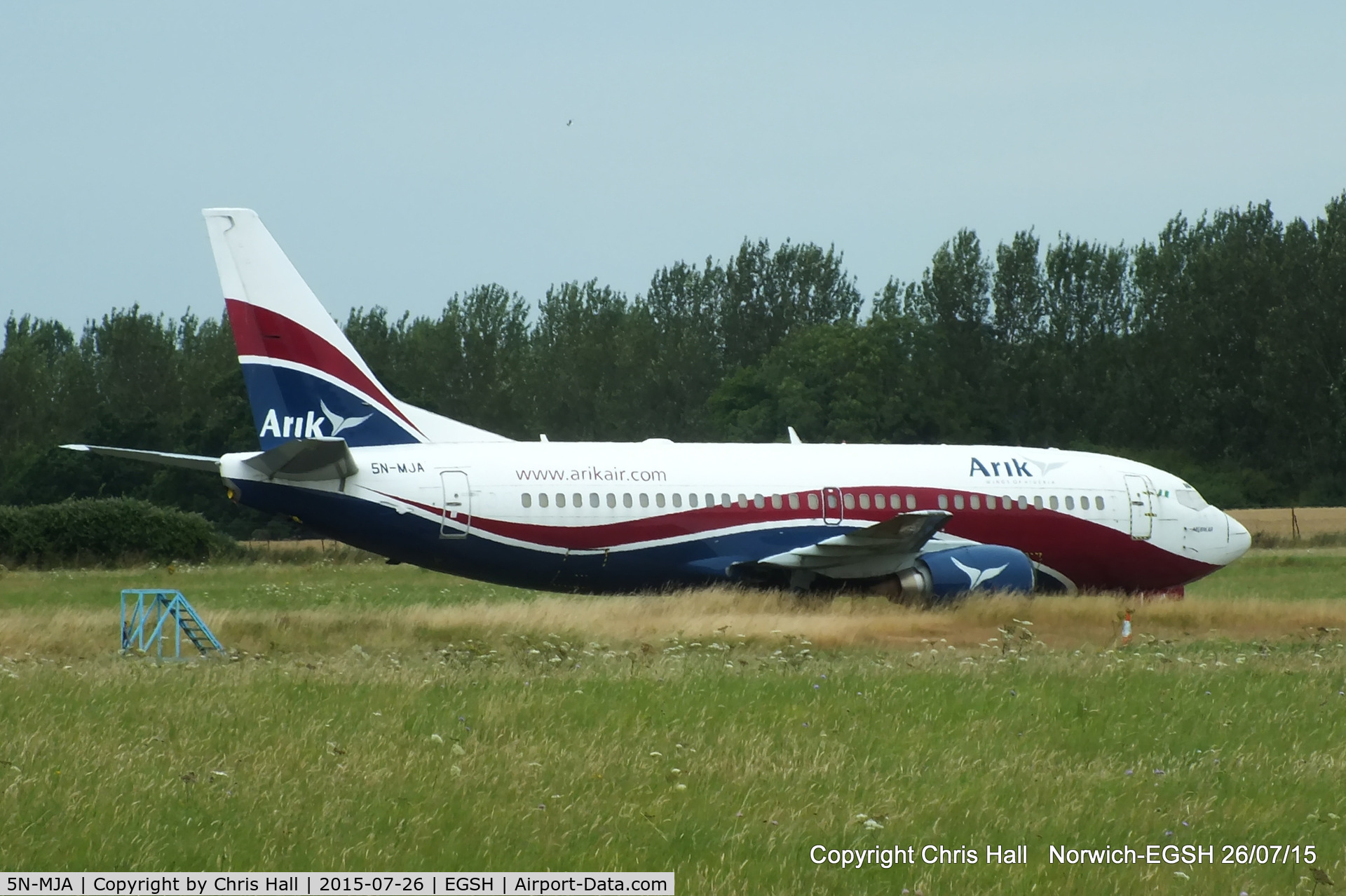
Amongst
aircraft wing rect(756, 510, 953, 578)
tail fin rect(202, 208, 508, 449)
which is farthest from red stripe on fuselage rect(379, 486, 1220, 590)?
tail fin rect(202, 208, 508, 449)

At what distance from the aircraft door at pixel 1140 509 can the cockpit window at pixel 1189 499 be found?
0.72 meters

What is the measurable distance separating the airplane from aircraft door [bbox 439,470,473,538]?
0.8 inches

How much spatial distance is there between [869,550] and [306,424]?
8089 mm

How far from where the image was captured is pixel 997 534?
24625 millimetres

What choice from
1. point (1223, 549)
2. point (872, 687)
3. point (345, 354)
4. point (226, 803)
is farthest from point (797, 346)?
point (226, 803)

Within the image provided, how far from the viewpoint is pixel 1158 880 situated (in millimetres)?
7363

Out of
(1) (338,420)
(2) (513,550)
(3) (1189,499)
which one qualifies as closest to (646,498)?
(2) (513,550)

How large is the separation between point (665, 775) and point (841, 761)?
1191 mm

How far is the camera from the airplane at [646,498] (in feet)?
68.9

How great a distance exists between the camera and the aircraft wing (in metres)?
22.1

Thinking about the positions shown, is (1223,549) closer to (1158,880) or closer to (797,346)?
(1158,880)

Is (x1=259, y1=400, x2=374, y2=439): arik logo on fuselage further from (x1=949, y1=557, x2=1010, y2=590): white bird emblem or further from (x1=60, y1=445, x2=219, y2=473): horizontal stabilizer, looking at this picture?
(x1=949, y1=557, x2=1010, y2=590): white bird emblem

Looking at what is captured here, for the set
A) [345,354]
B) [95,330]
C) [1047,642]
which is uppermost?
[95,330]
